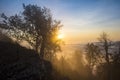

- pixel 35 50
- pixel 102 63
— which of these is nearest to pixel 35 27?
pixel 35 50

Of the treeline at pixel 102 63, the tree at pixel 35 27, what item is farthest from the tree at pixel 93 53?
the tree at pixel 35 27

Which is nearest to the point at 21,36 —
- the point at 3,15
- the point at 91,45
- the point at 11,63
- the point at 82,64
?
the point at 3,15

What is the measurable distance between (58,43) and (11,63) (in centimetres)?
1938

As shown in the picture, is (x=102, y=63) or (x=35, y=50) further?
(x=102, y=63)

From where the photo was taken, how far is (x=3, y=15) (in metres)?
45.0

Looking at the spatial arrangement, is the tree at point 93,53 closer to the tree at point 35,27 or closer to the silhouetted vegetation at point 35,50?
the silhouetted vegetation at point 35,50

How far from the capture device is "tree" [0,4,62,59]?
41.8 metres

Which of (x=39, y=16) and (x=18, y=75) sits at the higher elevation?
(x=39, y=16)

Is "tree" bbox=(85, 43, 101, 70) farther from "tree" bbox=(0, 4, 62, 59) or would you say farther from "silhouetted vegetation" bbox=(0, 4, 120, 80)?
"tree" bbox=(0, 4, 62, 59)

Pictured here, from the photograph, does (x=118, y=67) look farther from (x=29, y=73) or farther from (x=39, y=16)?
(x=29, y=73)

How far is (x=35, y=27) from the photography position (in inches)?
1645

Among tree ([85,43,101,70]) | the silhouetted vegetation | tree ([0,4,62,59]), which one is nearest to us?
the silhouetted vegetation

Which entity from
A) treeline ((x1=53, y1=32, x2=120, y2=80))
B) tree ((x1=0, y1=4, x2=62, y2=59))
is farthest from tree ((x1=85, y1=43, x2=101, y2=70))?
tree ((x1=0, y1=4, x2=62, y2=59))

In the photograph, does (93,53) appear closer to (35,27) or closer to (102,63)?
(102,63)
